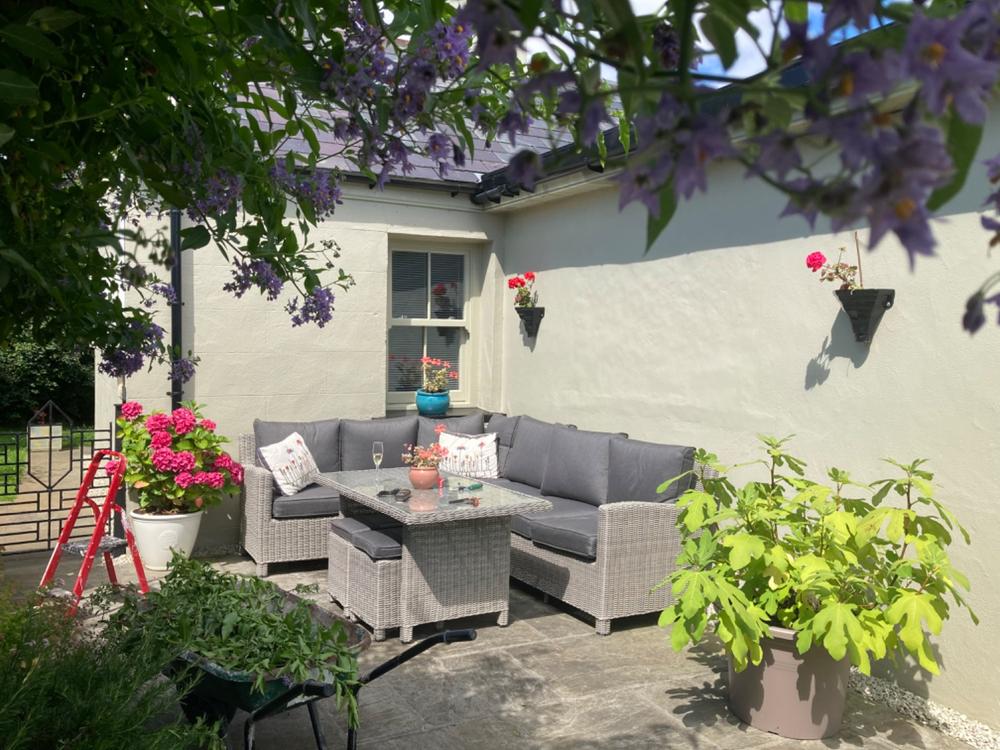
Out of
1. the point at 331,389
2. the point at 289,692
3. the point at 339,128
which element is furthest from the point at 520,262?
the point at 339,128

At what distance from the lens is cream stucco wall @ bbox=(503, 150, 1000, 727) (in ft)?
12.5

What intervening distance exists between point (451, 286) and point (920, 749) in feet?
16.6

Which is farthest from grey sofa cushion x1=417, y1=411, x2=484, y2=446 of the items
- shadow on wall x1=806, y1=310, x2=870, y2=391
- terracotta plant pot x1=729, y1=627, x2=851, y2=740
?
terracotta plant pot x1=729, y1=627, x2=851, y2=740

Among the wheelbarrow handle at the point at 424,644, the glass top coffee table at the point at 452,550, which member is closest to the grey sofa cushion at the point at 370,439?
the glass top coffee table at the point at 452,550

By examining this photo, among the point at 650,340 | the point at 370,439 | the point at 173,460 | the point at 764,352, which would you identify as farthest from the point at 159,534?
the point at 764,352

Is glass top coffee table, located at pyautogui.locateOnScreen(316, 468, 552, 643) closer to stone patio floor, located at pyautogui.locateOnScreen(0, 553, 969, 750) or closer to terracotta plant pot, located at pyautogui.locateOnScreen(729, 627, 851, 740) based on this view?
stone patio floor, located at pyautogui.locateOnScreen(0, 553, 969, 750)

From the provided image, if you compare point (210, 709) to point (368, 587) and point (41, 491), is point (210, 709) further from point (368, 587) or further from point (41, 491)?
point (41, 491)

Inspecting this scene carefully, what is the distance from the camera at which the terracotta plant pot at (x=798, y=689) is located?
11.6ft

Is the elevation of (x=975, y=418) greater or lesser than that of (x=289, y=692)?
greater

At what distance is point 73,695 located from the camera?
1.93 m

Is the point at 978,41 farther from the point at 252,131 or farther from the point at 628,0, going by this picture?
the point at 252,131

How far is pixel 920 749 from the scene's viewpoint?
3.52m

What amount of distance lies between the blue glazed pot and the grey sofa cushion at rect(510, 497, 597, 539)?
1.79m

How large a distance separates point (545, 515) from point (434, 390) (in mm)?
2118
